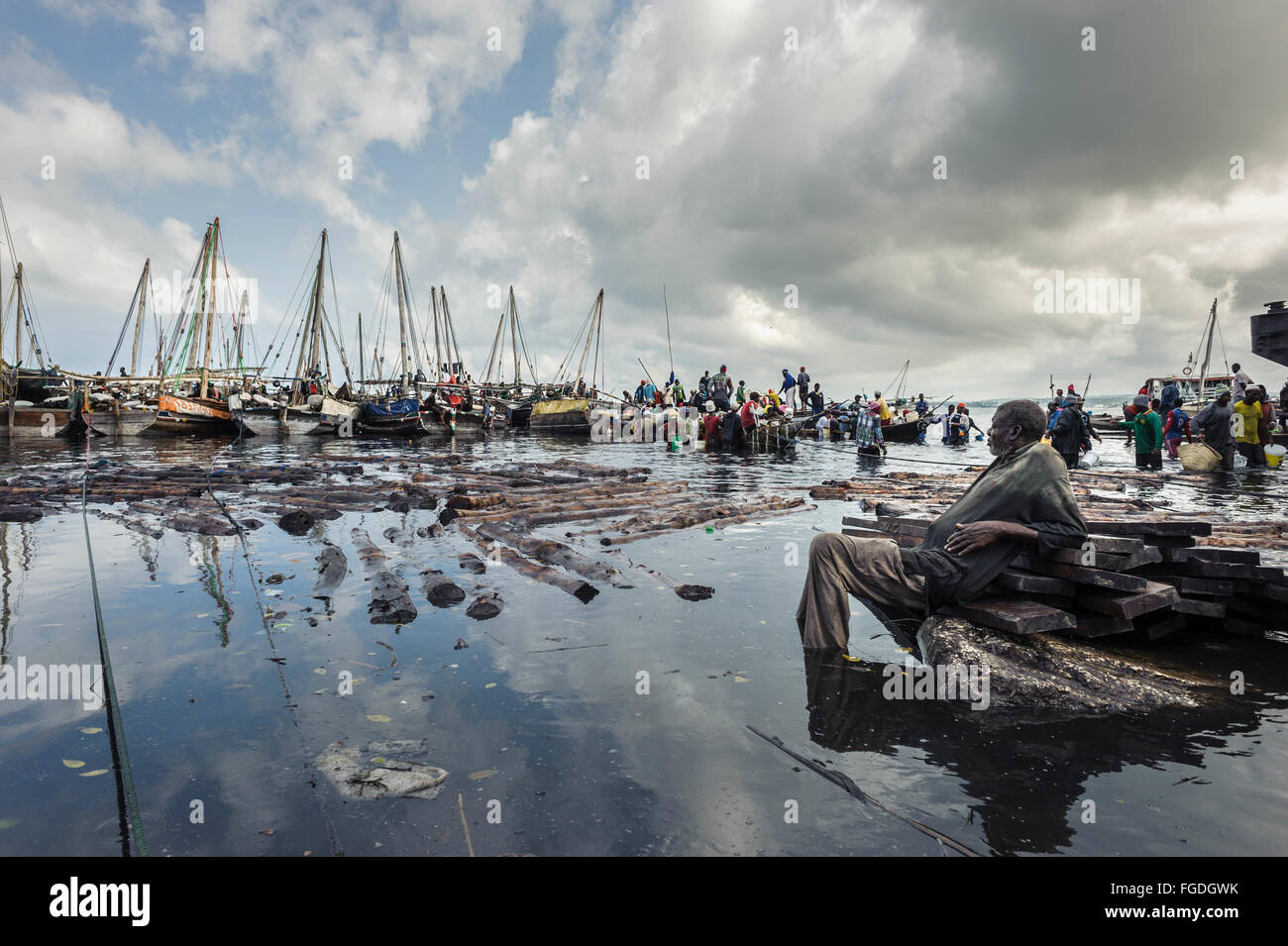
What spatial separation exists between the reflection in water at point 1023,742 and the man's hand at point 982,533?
1020 millimetres

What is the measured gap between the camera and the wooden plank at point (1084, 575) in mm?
3994

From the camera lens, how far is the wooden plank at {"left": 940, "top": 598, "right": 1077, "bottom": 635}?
3.93m

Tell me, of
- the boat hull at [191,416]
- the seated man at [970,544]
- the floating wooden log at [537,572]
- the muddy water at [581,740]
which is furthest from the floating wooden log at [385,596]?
the boat hull at [191,416]

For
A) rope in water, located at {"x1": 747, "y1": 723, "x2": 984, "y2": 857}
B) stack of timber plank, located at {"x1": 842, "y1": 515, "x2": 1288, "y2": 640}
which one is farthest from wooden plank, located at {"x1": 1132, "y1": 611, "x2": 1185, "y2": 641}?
rope in water, located at {"x1": 747, "y1": 723, "x2": 984, "y2": 857}

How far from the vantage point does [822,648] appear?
15.7 ft

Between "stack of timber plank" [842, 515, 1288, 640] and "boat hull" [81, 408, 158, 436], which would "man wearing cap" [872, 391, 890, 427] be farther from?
"boat hull" [81, 408, 158, 436]

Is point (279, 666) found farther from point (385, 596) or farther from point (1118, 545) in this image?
point (1118, 545)

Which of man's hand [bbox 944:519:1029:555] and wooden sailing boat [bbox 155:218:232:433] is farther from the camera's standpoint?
wooden sailing boat [bbox 155:218:232:433]

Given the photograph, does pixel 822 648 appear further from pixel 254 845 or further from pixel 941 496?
pixel 941 496

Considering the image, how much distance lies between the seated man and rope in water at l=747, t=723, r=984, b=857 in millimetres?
1500

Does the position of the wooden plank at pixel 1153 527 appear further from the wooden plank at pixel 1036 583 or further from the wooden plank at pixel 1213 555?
the wooden plank at pixel 1036 583

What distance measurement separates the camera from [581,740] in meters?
3.46

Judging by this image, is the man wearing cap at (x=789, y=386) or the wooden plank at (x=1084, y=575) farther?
the man wearing cap at (x=789, y=386)

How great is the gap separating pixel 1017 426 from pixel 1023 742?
2167 mm
